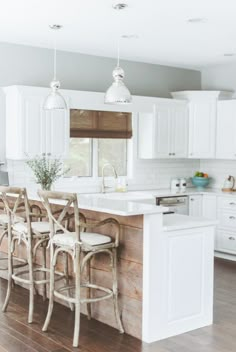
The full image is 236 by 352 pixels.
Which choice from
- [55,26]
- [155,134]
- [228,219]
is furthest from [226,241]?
[55,26]

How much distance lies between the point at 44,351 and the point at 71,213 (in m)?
1.35

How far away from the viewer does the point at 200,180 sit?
7965 mm

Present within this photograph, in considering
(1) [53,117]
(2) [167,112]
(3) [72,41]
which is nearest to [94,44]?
(3) [72,41]

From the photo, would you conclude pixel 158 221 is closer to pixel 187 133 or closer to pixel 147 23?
pixel 147 23

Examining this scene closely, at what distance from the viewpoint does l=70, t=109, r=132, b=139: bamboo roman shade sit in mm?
6934

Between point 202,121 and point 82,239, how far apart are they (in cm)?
401

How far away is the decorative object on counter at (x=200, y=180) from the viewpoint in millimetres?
7961

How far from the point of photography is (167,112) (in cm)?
752

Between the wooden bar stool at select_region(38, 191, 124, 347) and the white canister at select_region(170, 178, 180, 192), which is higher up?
the white canister at select_region(170, 178, 180, 192)

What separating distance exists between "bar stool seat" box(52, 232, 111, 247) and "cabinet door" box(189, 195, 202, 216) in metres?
3.36

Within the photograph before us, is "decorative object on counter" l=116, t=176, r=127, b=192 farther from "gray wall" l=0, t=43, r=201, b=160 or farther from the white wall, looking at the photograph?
the white wall

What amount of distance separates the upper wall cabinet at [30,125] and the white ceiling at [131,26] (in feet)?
2.22

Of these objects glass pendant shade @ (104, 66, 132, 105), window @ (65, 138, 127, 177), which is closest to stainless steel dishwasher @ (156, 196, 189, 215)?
window @ (65, 138, 127, 177)

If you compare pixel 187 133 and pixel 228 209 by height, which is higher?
pixel 187 133
